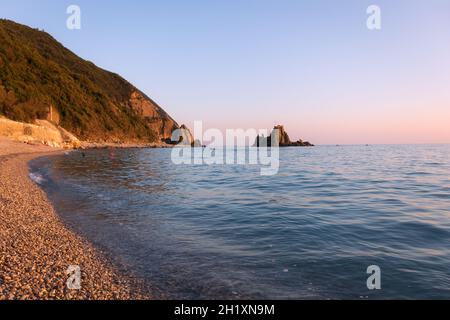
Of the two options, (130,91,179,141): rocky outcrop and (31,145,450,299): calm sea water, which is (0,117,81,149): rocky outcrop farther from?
(130,91,179,141): rocky outcrop

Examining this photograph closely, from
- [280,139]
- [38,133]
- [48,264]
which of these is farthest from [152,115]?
[48,264]

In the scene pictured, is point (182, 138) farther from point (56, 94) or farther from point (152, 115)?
point (56, 94)

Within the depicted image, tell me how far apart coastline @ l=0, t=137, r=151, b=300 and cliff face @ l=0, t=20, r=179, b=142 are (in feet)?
234

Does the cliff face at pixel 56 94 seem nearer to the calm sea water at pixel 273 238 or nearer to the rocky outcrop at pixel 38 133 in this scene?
the rocky outcrop at pixel 38 133

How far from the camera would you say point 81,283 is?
6.26m

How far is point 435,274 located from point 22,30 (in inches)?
6686

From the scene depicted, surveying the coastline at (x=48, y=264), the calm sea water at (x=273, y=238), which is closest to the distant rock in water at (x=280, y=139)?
the calm sea water at (x=273, y=238)

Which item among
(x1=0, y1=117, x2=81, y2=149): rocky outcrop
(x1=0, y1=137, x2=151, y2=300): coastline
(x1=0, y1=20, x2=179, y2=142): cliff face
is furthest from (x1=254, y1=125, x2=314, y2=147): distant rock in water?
(x1=0, y1=137, x2=151, y2=300): coastline

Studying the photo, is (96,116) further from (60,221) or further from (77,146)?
(60,221)

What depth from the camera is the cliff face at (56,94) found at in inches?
2965

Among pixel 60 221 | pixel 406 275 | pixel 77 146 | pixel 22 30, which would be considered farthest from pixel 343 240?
pixel 22 30

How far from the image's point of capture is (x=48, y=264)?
6.95m

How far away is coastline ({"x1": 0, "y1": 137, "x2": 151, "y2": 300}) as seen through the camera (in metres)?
5.74

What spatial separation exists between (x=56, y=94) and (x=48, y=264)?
323 feet
